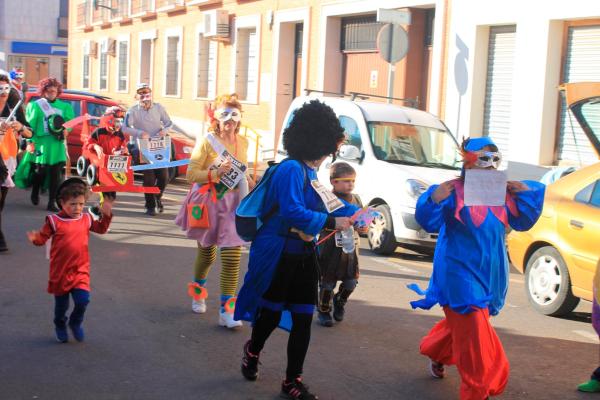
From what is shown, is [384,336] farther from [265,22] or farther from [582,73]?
[265,22]

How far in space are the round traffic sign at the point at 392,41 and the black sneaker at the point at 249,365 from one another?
37.0ft

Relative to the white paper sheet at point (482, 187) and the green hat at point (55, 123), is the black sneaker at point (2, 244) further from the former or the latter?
the white paper sheet at point (482, 187)

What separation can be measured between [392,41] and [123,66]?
25051 millimetres

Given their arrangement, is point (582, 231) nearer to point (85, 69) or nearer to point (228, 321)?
point (228, 321)

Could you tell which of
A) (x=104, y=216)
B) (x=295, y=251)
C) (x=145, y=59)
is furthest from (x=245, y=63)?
(x=295, y=251)

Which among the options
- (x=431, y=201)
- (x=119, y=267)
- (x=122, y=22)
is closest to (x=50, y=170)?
(x=119, y=267)

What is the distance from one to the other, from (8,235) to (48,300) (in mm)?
3658

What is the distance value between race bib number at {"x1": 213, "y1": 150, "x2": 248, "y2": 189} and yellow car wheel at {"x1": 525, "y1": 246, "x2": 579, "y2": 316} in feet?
9.87

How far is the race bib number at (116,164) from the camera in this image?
43.2ft

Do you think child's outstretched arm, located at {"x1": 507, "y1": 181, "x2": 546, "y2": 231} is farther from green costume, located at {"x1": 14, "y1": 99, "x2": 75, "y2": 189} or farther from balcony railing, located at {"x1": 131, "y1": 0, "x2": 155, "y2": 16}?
balcony railing, located at {"x1": 131, "y1": 0, "x2": 155, "y2": 16}

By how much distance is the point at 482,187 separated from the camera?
5465mm

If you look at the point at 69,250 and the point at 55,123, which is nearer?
the point at 69,250

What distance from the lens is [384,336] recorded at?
24.6ft

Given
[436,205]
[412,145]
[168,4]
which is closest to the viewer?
[436,205]
